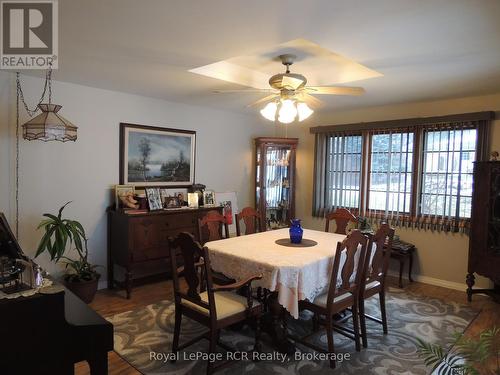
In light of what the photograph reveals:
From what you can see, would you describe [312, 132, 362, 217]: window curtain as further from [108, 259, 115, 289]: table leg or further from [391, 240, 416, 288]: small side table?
[108, 259, 115, 289]: table leg

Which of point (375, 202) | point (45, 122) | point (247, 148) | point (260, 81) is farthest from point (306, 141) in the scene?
point (45, 122)

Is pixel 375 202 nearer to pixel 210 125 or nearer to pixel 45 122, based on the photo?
pixel 210 125

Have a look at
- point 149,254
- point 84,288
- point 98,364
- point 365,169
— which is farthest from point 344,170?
point 98,364

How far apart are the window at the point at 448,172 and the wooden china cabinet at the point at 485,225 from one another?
377 millimetres

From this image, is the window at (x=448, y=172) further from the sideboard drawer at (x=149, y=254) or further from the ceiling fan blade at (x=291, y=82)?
the sideboard drawer at (x=149, y=254)

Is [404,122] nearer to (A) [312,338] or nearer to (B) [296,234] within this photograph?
(B) [296,234]

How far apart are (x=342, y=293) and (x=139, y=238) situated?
2.36 metres

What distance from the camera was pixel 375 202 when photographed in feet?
16.4

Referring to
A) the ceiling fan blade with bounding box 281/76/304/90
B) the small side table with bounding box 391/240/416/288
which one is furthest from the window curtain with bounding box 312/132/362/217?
the ceiling fan blade with bounding box 281/76/304/90

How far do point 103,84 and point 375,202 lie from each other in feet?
12.6

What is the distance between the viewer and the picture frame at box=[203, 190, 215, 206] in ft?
15.7

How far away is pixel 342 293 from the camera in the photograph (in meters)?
2.61

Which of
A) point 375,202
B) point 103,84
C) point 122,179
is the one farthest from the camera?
point 375,202

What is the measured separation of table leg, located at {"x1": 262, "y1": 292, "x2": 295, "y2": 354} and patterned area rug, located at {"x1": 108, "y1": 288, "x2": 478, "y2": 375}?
0.24ft
